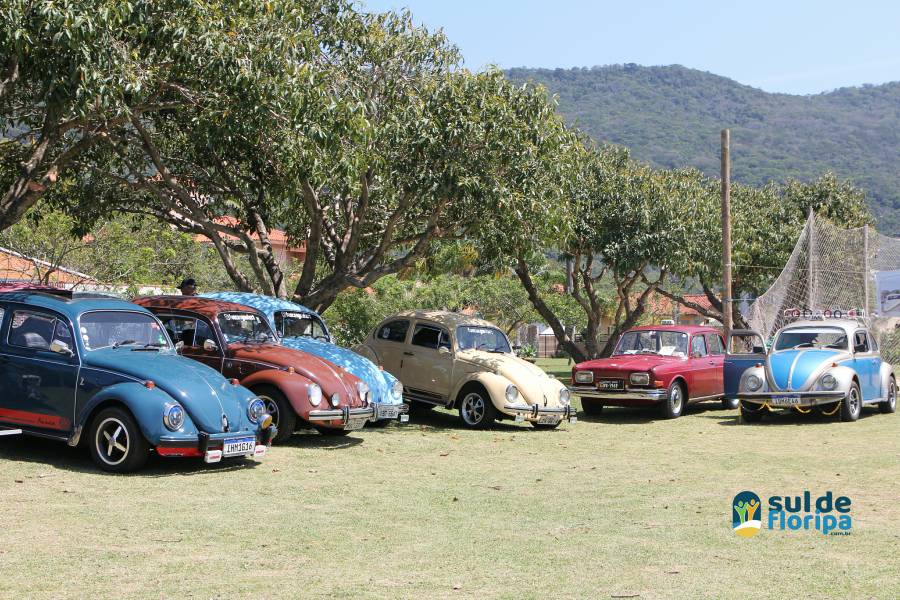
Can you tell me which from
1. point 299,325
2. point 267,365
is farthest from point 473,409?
point 267,365

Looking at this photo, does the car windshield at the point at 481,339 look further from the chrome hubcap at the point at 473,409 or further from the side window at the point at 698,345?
the side window at the point at 698,345

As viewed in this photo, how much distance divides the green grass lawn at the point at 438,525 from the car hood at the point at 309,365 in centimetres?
76

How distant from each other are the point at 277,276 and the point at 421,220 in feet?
9.88

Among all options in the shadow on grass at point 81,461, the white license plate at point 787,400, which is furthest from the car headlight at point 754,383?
the shadow on grass at point 81,461

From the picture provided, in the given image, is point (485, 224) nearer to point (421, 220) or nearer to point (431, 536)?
point (421, 220)

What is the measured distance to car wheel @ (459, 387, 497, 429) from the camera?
15094 millimetres

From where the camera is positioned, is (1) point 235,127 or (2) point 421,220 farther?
(2) point 421,220

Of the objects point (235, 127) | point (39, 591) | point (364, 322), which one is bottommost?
point (39, 591)

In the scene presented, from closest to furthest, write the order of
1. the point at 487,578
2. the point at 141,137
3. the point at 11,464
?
the point at 487,578 < the point at 11,464 < the point at 141,137

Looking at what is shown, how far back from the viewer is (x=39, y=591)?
5.76 m

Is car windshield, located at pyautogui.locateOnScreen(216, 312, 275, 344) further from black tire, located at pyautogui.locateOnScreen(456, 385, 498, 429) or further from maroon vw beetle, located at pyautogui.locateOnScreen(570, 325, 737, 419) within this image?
maroon vw beetle, located at pyautogui.locateOnScreen(570, 325, 737, 419)

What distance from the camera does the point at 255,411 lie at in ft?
35.2

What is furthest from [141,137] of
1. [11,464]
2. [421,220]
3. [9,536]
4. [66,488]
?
[9,536]

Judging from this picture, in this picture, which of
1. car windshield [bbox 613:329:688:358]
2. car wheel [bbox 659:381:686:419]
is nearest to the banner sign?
car windshield [bbox 613:329:688:358]
